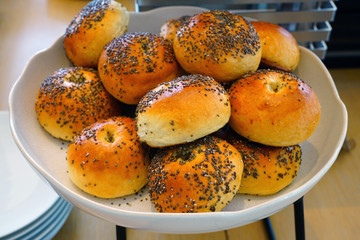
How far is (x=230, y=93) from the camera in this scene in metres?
0.83

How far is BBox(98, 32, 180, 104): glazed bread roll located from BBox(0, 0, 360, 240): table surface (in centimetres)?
59

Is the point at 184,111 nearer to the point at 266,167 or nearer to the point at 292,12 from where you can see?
the point at 266,167

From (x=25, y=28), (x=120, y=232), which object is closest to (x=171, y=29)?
(x=120, y=232)

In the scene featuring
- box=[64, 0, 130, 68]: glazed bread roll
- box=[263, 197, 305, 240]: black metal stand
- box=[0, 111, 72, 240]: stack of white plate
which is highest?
box=[64, 0, 130, 68]: glazed bread roll

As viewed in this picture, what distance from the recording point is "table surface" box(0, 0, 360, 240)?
48.8 inches

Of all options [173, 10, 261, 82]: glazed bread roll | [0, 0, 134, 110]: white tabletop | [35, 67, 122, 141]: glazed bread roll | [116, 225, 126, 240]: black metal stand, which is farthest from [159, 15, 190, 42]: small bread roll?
[0, 0, 134, 110]: white tabletop

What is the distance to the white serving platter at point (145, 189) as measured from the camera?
2.05 ft

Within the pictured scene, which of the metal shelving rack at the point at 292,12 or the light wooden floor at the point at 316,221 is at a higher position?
the metal shelving rack at the point at 292,12

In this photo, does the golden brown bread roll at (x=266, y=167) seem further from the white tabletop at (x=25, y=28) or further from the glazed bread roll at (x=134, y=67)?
the white tabletop at (x=25, y=28)

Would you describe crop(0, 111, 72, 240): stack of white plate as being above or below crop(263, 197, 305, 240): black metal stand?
above

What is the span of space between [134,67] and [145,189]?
0.31m

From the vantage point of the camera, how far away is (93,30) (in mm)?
977

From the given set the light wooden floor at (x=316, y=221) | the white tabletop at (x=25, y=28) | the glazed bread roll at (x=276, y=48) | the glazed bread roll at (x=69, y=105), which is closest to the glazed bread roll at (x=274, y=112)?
the glazed bread roll at (x=276, y=48)

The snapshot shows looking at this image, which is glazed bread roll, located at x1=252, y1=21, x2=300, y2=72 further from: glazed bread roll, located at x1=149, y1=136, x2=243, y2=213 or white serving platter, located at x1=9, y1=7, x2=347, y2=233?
glazed bread roll, located at x1=149, y1=136, x2=243, y2=213
